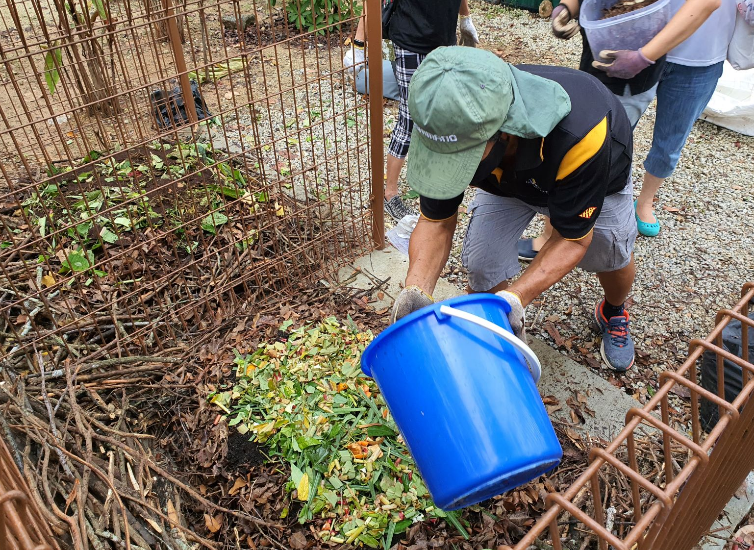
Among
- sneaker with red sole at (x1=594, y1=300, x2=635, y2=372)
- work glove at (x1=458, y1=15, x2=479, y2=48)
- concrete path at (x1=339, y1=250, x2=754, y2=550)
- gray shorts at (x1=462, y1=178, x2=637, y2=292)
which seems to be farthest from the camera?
work glove at (x1=458, y1=15, x2=479, y2=48)

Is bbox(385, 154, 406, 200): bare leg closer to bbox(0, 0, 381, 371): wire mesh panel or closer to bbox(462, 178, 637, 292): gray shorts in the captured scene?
bbox(0, 0, 381, 371): wire mesh panel

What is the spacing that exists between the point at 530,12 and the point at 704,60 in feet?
17.0

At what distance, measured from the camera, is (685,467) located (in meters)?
1.02

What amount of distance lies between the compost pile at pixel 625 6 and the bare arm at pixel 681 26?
167mm

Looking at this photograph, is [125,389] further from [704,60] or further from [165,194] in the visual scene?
[704,60]

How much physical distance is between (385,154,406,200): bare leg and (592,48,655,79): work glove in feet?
4.91

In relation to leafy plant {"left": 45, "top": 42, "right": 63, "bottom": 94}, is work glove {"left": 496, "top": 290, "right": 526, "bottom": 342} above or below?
below

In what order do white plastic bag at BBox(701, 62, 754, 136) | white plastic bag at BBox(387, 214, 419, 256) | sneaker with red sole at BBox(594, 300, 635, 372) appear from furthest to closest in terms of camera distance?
white plastic bag at BBox(701, 62, 754, 136) < white plastic bag at BBox(387, 214, 419, 256) < sneaker with red sole at BBox(594, 300, 635, 372)

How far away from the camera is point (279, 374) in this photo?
2635 millimetres

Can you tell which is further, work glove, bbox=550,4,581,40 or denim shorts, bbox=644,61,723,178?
denim shorts, bbox=644,61,723,178

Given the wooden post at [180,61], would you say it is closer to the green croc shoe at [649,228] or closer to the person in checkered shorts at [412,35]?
the person in checkered shorts at [412,35]

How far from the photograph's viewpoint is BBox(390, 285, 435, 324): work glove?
2076mm

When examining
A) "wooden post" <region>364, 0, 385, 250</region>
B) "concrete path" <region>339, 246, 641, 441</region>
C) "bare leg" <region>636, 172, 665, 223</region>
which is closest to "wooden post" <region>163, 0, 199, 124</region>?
"wooden post" <region>364, 0, 385, 250</region>

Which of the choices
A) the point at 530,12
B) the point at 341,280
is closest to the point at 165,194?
the point at 341,280
